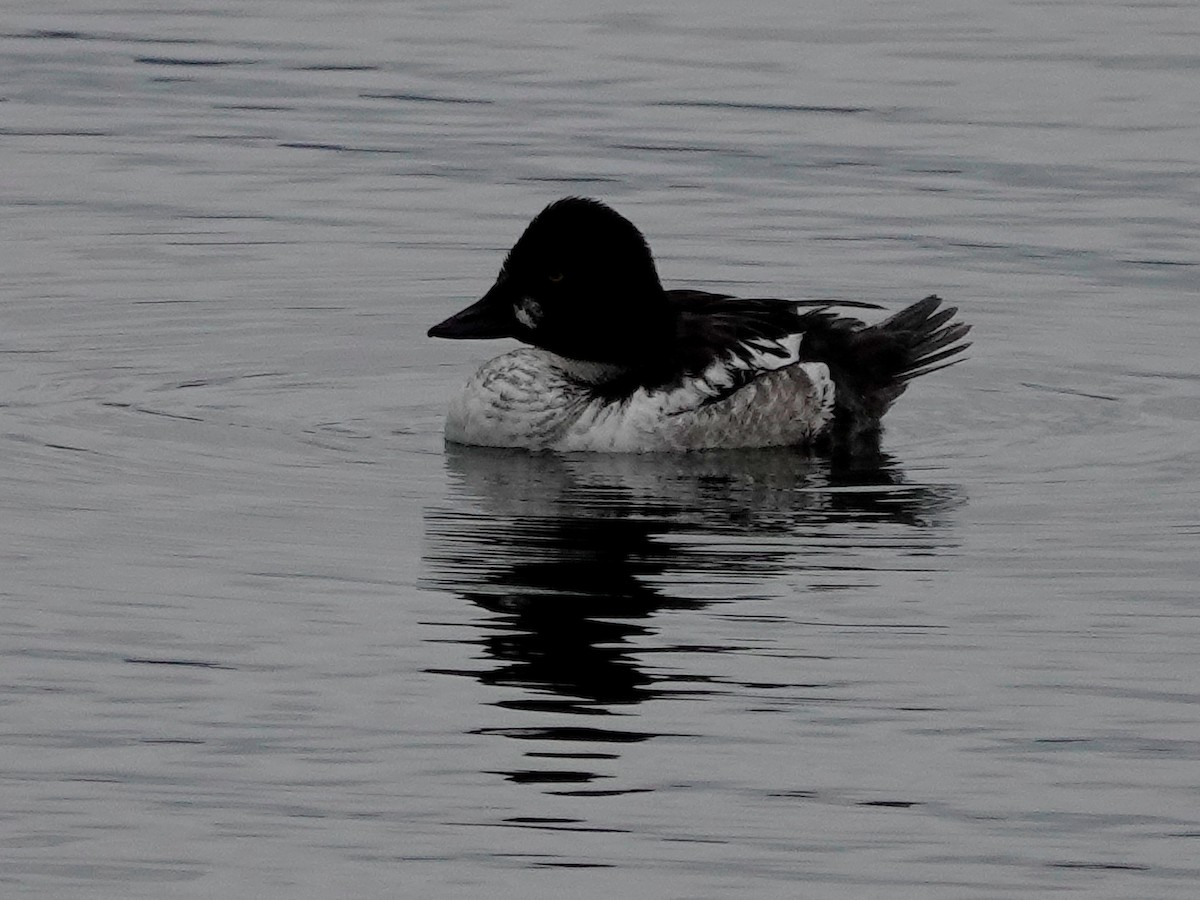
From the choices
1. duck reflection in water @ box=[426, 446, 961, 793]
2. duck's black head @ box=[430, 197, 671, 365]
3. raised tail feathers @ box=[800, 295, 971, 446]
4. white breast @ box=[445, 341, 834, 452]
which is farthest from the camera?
raised tail feathers @ box=[800, 295, 971, 446]

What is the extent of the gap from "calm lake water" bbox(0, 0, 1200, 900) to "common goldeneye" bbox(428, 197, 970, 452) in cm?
19

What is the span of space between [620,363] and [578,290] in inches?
15.3

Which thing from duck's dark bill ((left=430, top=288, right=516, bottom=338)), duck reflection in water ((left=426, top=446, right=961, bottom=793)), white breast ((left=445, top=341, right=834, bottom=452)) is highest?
duck's dark bill ((left=430, top=288, right=516, bottom=338))

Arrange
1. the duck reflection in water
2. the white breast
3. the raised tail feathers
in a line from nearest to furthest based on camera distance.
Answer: the duck reflection in water → the white breast → the raised tail feathers

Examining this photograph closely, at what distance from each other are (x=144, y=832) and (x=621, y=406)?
560cm

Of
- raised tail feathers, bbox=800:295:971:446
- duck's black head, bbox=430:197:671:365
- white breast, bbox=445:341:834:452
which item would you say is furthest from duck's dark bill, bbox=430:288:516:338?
raised tail feathers, bbox=800:295:971:446

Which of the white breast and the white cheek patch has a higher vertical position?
the white cheek patch

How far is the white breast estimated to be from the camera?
13.4 m

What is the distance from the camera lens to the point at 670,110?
20766 millimetres

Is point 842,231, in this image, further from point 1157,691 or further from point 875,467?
point 1157,691

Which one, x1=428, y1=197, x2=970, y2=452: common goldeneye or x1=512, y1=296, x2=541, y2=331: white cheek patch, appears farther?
x1=512, y1=296, x2=541, y2=331: white cheek patch

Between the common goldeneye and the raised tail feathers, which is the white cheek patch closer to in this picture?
the common goldeneye

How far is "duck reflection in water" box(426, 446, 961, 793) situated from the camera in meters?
9.54

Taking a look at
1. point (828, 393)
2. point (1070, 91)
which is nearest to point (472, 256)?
point (828, 393)
